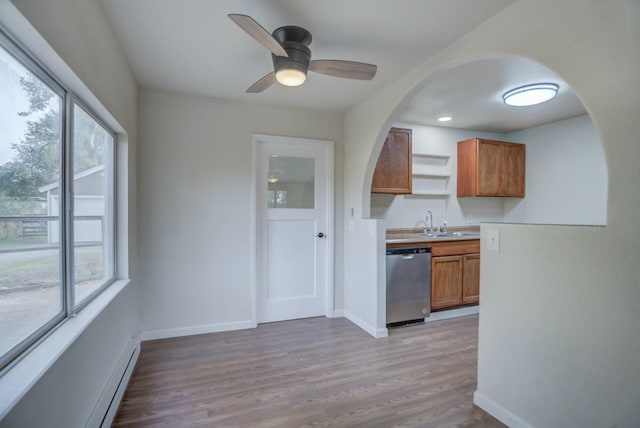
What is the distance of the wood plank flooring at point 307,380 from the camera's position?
1.90 meters

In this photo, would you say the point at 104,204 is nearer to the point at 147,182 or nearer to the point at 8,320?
the point at 147,182

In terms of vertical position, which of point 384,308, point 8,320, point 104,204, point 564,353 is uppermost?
point 104,204

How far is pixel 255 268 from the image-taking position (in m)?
3.33

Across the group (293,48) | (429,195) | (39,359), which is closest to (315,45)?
(293,48)

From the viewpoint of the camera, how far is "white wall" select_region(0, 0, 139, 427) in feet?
3.35

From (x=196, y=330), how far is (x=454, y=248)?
3.03 m

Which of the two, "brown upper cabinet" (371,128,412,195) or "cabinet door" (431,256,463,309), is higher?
"brown upper cabinet" (371,128,412,195)

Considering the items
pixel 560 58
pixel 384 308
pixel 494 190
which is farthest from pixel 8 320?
pixel 494 190

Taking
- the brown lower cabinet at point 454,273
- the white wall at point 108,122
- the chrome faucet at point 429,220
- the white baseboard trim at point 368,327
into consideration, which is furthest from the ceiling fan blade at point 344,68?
the chrome faucet at point 429,220

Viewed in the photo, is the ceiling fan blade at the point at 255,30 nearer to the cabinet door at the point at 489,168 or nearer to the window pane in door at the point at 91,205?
the window pane in door at the point at 91,205

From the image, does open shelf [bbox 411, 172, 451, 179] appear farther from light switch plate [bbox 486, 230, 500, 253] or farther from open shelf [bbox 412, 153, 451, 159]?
light switch plate [bbox 486, 230, 500, 253]

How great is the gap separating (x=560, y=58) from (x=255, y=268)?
2.96 metres

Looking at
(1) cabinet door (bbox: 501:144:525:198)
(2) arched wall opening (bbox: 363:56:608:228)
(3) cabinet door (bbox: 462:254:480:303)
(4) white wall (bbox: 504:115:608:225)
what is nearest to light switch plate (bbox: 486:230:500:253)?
(2) arched wall opening (bbox: 363:56:608:228)

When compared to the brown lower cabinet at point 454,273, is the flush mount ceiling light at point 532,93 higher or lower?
higher
